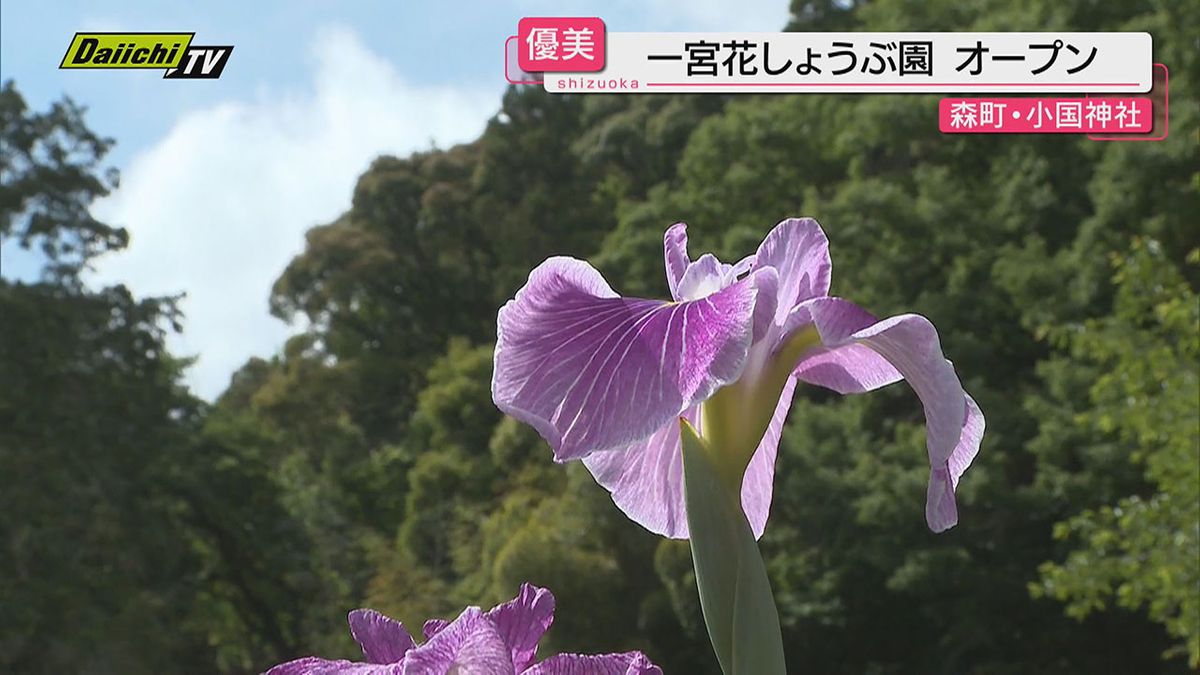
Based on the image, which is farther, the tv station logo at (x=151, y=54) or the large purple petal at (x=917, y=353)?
the tv station logo at (x=151, y=54)

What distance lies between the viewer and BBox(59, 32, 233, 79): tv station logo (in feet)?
11.3

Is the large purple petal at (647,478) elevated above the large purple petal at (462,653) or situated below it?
above

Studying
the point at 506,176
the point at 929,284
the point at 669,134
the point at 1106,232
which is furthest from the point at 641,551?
the point at 506,176

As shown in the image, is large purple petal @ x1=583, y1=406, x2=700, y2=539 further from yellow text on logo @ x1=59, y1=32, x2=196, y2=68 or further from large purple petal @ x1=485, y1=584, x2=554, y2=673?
yellow text on logo @ x1=59, y1=32, x2=196, y2=68

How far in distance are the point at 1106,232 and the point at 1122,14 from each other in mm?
1579

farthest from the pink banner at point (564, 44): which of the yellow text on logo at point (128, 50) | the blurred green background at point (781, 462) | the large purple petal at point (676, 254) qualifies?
the large purple petal at point (676, 254)

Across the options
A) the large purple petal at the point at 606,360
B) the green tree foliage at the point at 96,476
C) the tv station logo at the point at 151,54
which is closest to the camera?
the large purple petal at the point at 606,360

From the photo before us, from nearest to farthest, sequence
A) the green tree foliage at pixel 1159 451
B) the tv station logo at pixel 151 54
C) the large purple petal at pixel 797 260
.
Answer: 1. the large purple petal at pixel 797 260
2. the tv station logo at pixel 151 54
3. the green tree foliage at pixel 1159 451

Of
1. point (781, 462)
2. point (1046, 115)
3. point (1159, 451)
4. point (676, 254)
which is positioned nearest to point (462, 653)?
point (676, 254)

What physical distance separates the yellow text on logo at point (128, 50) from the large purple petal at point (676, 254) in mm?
3003

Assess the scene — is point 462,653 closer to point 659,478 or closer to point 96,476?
point 659,478

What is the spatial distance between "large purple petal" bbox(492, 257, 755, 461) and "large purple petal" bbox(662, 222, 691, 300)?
9 centimetres

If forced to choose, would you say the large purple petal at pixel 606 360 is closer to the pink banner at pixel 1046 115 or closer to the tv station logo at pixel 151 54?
the tv station logo at pixel 151 54

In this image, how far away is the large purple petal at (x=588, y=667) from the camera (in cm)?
51
